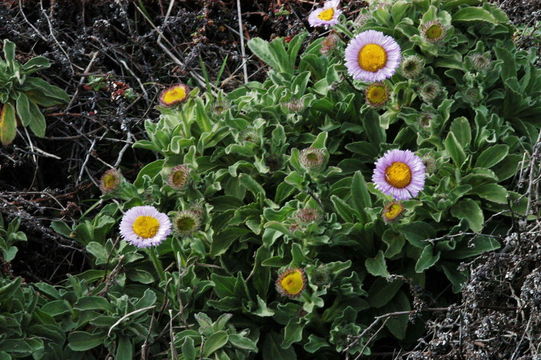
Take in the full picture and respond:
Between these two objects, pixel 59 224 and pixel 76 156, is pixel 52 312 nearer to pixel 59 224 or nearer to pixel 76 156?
pixel 59 224

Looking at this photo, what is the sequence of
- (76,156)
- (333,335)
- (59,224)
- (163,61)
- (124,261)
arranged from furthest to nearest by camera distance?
(163,61)
(76,156)
(59,224)
(124,261)
(333,335)

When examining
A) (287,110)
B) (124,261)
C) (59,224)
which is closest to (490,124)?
(287,110)

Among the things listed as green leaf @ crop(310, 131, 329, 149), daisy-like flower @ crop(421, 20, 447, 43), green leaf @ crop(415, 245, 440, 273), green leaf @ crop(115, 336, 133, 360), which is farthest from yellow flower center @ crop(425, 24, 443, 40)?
green leaf @ crop(115, 336, 133, 360)

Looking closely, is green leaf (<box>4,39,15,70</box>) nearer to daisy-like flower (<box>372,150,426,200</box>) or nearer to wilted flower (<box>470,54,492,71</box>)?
daisy-like flower (<box>372,150,426,200</box>)

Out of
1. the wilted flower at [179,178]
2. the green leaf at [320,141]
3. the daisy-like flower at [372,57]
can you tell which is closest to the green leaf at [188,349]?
the wilted flower at [179,178]

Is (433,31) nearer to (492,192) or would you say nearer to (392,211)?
(492,192)

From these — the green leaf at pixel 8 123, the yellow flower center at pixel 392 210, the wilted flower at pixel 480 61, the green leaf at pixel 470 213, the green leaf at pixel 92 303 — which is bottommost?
the green leaf at pixel 470 213

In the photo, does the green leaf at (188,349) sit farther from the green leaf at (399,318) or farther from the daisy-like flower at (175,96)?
the daisy-like flower at (175,96)
